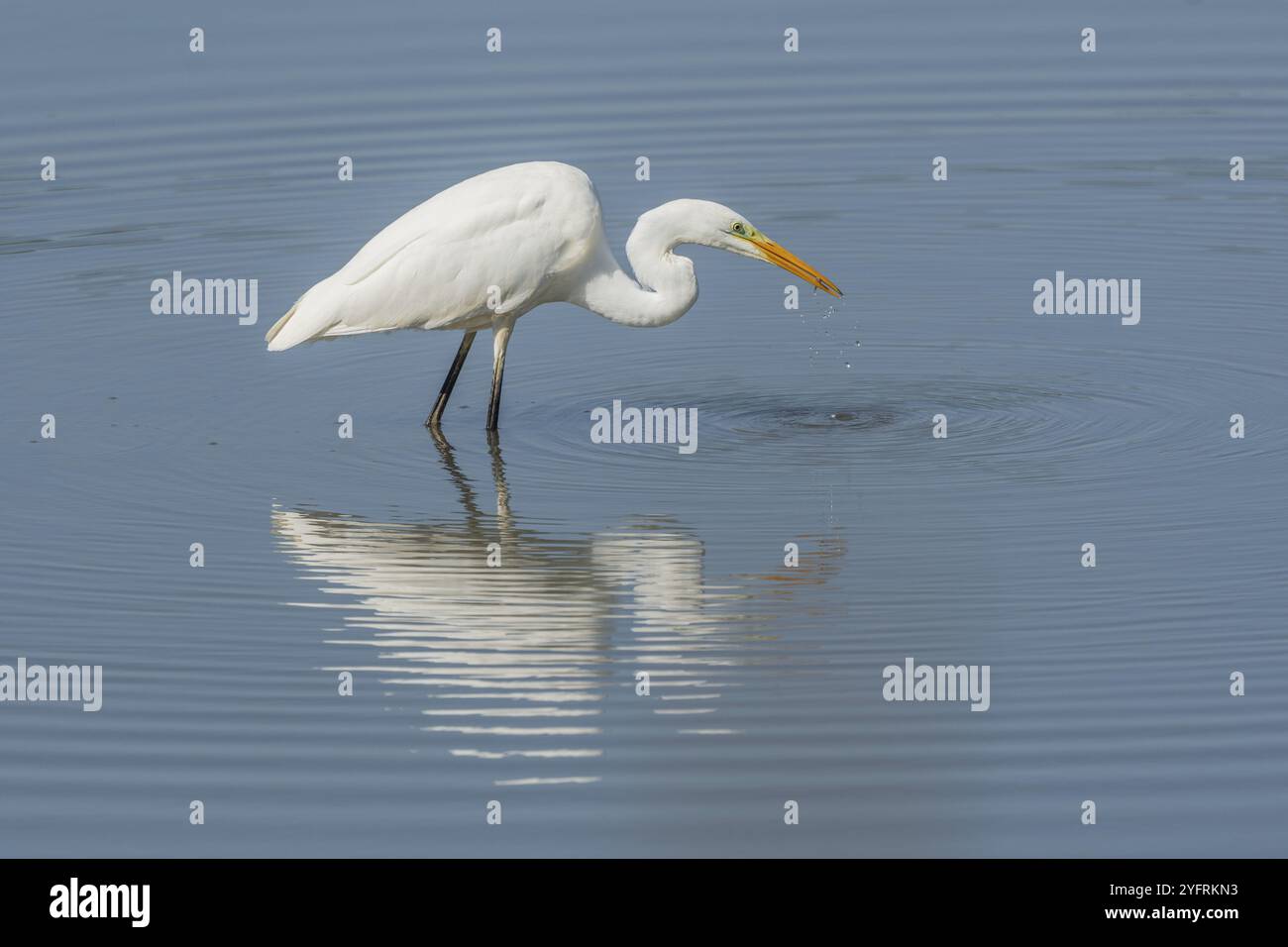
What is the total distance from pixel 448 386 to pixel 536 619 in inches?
158

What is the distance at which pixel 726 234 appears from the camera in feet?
51.6

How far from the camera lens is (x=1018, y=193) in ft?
72.9

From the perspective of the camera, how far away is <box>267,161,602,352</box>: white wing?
15.6 m

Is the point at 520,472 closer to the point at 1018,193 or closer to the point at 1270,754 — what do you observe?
the point at 1270,754

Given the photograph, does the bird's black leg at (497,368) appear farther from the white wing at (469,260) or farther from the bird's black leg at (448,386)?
the bird's black leg at (448,386)

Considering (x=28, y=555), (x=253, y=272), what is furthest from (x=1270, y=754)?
(x=253, y=272)

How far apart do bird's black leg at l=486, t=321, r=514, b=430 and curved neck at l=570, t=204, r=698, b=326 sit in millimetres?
549

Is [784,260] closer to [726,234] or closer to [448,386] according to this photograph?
[726,234]
